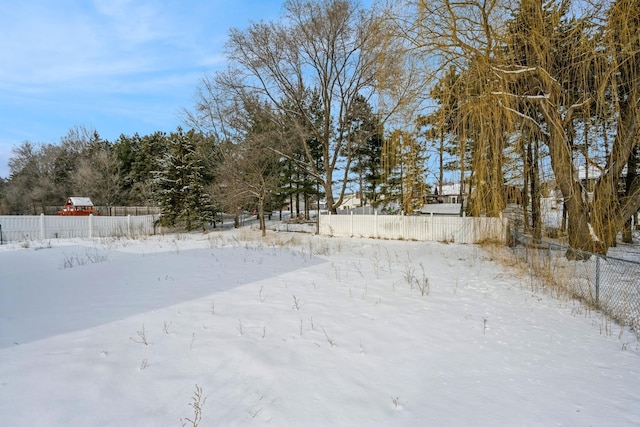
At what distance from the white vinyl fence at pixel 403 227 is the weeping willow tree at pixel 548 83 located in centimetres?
642

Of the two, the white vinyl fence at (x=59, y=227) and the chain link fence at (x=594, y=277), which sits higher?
the white vinyl fence at (x=59, y=227)

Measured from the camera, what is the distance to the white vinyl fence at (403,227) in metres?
13.5

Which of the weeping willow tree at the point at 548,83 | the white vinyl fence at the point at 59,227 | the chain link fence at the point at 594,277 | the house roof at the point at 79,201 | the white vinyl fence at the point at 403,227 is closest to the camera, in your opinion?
the chain link fence at the point at 594,277

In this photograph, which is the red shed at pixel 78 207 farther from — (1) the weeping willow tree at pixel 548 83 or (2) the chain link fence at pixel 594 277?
(2) the chain link fence at pixel 594 277

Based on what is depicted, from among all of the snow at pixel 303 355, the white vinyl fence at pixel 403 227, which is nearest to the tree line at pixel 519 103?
the snow at pixel 303 355

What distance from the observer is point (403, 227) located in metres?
15.0

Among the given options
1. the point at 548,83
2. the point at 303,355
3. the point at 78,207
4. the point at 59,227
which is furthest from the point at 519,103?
the point at 78,207

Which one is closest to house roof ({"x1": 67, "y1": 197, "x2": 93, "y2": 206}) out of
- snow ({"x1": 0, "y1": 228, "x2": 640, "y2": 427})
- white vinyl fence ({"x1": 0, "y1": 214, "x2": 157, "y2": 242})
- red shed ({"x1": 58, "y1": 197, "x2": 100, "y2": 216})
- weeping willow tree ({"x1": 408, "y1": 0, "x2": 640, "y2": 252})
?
red shed ({"x1": 58, "y1": 197, "x2": 100, "y2": 216})

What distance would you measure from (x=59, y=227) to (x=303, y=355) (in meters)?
17.7

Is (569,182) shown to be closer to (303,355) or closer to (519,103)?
(519,103)

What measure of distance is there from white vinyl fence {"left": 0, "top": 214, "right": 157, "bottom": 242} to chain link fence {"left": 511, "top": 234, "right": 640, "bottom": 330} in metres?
15.7

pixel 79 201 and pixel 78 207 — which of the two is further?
pixel 79 201

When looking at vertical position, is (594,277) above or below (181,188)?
below

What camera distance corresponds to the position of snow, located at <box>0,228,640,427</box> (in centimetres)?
194
